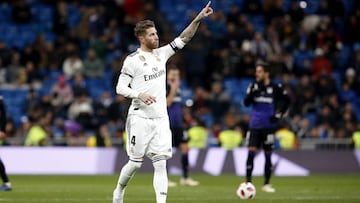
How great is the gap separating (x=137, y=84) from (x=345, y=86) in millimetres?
17696

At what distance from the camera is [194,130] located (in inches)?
1057

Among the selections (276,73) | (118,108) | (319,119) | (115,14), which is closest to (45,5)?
(115,14)

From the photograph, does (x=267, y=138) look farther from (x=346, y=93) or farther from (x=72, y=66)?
(x=72, y=66)

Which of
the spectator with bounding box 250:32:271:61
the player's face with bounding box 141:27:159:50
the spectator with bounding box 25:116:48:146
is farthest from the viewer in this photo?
the spectator with bounding box 250:32:271:61

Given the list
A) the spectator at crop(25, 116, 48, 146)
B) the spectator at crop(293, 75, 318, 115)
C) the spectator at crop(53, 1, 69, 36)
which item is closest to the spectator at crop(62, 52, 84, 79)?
the spectator at crop(53, 1, 69, 36)

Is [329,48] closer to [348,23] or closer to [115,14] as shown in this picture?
[348,23]

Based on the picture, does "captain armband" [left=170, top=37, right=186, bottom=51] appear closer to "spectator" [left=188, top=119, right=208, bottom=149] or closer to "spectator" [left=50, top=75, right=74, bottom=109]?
"spectator" [left=188, top=119, right=208, bottom=149]

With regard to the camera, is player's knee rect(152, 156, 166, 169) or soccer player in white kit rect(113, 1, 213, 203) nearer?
player's knee rect(152, 156, 166, 169)

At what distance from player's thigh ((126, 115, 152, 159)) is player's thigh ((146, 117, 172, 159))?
8 cm

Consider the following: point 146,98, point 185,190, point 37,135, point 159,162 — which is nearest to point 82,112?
point 37,135

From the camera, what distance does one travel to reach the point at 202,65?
Answer: 3039 cm

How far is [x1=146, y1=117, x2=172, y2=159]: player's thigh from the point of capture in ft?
42.2

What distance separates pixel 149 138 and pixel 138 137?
16 centimetres

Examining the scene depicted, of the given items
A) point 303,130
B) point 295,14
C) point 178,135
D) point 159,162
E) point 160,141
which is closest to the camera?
point 159,162
